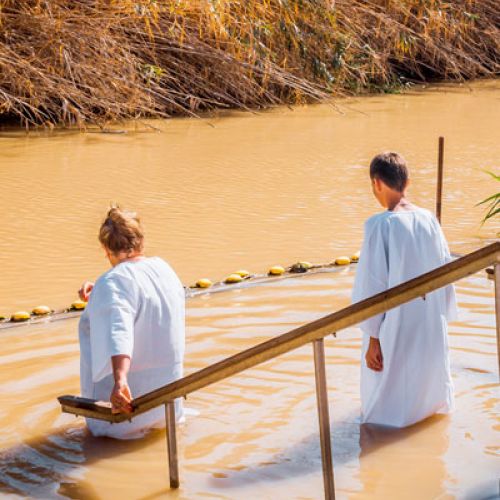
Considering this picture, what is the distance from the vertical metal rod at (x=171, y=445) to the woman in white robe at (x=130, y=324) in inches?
13.8

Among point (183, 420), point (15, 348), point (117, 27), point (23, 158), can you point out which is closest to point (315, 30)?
point (117, 27)

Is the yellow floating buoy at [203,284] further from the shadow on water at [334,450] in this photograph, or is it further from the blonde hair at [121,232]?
the blonde hair at [121,232]

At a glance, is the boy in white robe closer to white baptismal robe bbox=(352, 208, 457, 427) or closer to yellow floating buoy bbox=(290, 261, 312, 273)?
white baptismal robe bbox=(352, 208, 457, 427)

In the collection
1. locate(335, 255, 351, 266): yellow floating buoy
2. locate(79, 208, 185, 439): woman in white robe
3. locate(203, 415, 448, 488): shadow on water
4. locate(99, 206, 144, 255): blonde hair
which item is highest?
locate(99, 206, 144, 255): blonde hair

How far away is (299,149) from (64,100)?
301 cm

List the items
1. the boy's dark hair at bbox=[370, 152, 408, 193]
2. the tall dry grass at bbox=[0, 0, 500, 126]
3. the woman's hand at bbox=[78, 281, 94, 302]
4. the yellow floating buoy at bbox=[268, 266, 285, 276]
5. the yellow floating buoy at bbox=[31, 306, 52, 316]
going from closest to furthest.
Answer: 1. the boy's dark hair at bbox=[370, 152, 408, 193]
2. the woman's hand at bbox=[78, 281, 94, 302]
3. the yellow floating buoy at bbox=[31, 306, 52, 316]
4. the yellow floating buoy at bbox=[268, 266, 285, 276]
5. the tall dry grass at bbox=[0, 0, 500, 126]

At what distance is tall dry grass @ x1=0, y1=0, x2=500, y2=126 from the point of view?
1534 centimetres

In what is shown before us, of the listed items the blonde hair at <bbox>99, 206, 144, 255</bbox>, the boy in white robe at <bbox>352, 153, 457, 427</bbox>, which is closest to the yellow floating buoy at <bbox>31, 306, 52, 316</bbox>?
the blonde hair at <bbox>99, 206, 144, 255</bbox>

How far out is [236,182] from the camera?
12.5 m

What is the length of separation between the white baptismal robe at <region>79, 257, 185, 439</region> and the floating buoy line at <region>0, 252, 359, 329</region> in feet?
6.97

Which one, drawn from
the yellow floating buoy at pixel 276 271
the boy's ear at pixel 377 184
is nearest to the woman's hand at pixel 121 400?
the boy's ear at pixel 377 184

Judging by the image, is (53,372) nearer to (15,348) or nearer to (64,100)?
(15,348)

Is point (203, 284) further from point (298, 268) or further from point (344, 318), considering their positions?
point (344, 318)

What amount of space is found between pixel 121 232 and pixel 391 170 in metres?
1.16
